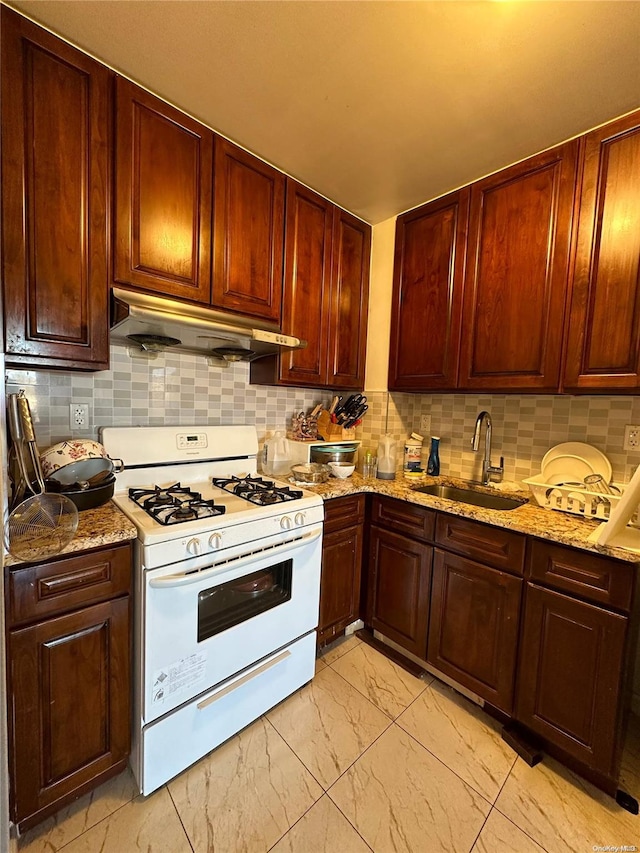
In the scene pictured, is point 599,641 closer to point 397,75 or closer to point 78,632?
point 78,632

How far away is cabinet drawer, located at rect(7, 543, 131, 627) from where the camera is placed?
98 cm

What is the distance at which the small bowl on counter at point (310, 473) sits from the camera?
6.24ft

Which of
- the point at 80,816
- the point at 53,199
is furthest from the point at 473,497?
the point at 53,199

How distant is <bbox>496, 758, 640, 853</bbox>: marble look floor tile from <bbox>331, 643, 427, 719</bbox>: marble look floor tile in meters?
0.46

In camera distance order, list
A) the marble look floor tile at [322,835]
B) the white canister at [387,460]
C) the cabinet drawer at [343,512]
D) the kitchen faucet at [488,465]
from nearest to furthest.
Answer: the marble look floor tile at [322,835], the cabinet drawer at [343,512], the kitchen faucet at [488,465], the white canister at [387,460]

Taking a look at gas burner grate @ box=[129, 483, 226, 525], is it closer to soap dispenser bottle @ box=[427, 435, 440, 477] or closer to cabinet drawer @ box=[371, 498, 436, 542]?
cabinet drawer @ box=[371, 498, 436, 542]

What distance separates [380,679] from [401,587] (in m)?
0.45

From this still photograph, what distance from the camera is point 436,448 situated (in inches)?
89.0

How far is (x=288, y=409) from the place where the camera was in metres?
2.27

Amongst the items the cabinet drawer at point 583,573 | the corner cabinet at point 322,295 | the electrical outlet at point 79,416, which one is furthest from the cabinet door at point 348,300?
the cabinet drawer at point 583,573

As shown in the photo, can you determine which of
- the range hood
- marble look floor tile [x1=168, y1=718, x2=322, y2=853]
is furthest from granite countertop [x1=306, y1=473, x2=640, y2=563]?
marble look floor tile [x1=168, y1=718, x2=322, y2=853]

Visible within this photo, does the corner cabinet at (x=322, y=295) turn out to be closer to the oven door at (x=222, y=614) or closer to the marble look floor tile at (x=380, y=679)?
the oven door at (x=222, y=614)

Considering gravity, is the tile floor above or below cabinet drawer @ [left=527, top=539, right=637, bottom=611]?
below

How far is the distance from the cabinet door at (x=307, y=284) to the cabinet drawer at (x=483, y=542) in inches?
41.9
